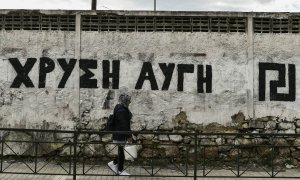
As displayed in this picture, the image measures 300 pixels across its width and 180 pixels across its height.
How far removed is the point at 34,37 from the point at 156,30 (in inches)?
106

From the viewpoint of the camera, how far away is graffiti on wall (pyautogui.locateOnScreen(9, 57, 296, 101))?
403 inches

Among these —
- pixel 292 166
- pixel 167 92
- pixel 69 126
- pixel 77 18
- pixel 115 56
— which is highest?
pixel 77 18

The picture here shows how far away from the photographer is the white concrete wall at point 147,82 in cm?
1020

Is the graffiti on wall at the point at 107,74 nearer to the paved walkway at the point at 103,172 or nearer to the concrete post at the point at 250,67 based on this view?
the concrete post at the point at 250,67

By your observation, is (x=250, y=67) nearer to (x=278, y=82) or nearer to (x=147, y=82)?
(x=278, y=82)

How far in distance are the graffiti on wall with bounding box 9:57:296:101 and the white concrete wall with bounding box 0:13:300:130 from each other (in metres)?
0.08

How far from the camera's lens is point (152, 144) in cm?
1006

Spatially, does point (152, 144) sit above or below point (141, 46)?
below

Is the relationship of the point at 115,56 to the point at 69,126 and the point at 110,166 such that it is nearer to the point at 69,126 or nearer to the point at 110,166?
the point at 69,126

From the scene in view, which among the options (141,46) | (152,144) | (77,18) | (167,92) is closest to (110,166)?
(152,144)

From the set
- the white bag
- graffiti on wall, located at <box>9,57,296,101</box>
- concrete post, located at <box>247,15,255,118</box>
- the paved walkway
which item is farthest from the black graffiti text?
the white bag

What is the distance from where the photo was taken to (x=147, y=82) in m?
10.2

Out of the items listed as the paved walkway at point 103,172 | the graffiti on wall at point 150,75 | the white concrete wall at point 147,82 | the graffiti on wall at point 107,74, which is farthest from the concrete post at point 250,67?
the paved walkway at point 103,172

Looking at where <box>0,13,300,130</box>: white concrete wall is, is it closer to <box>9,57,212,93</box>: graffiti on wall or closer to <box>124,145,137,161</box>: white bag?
<box>9,57,212,93</box>: graffiti on wall
